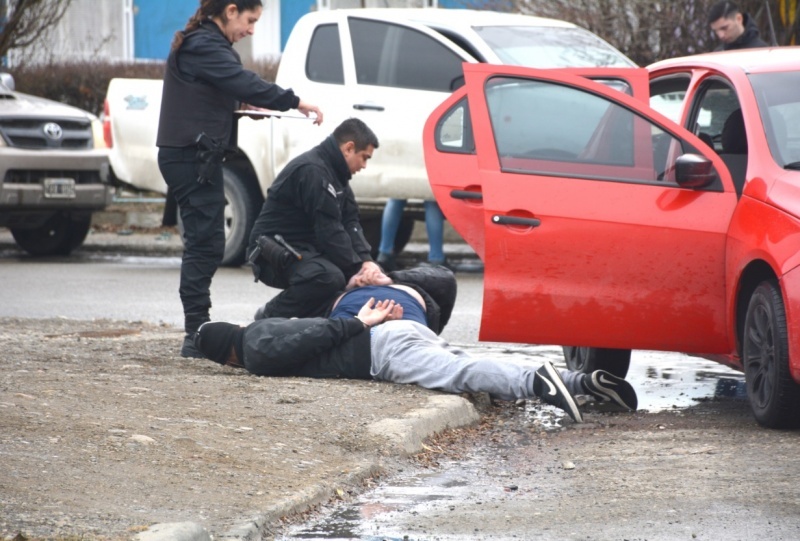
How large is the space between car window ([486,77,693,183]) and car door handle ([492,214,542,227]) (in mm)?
233

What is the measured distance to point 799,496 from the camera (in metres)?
4.59

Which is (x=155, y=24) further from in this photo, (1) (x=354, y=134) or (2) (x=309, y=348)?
(2) (x=309, y=348)

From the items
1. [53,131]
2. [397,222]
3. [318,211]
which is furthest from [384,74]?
[318,211]

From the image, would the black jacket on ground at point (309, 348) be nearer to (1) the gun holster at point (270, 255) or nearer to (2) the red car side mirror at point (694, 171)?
(1) the gun holster at point (270, 255)

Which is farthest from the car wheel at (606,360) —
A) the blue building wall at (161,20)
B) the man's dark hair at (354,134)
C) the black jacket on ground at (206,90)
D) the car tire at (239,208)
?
the blue building wall at (161,20)

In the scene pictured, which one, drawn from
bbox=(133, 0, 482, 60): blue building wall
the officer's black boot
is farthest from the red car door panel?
bbox=(133, 0, 482, 60): blue building wall

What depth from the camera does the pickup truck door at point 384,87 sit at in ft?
38.3

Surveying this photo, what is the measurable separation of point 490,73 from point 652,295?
1.22 m

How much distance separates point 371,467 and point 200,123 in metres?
2.82

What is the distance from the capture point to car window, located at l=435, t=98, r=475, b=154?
22.4ft

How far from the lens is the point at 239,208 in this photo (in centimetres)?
1244

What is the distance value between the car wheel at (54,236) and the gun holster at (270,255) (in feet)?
23.4

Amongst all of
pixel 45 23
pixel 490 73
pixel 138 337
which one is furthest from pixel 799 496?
pixel 45 23

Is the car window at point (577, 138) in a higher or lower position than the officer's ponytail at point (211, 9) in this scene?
lower
